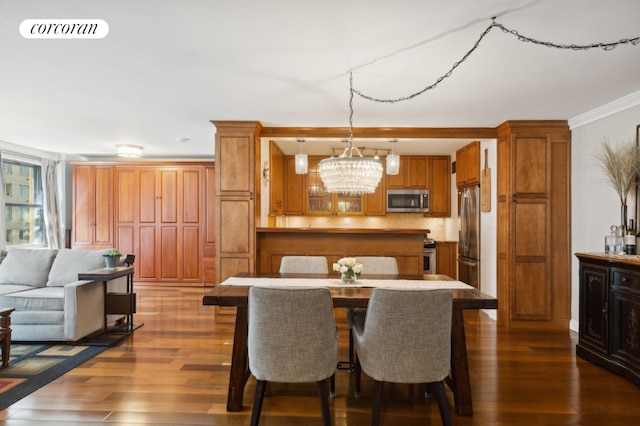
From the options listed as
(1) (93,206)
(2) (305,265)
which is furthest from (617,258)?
(1) (93,206)

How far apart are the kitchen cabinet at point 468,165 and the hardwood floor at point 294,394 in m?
2.44

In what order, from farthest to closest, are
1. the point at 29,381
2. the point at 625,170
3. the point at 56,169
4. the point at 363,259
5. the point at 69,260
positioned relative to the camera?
the point at 56,169 → the point at 69,260 → the point at 363,259 → the point at 625,170 → the point at 29,381

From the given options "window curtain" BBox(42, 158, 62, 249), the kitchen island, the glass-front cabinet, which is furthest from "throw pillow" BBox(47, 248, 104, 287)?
the glass-front cabinet

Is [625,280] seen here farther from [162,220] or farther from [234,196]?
[162,220]

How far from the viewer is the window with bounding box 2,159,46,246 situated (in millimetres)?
5961

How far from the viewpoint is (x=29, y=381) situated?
282cm

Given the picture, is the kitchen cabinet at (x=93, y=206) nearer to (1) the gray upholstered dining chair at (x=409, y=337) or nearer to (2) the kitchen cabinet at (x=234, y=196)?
(2) the kitchen cabinet at (x=234, y=196)

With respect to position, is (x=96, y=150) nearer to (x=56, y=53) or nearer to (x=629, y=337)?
(x=56, y=53)

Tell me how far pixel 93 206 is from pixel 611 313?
23.9ft

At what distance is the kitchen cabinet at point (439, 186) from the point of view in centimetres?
683

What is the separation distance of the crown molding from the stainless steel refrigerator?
55.1 inches

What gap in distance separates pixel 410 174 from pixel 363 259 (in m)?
3.70

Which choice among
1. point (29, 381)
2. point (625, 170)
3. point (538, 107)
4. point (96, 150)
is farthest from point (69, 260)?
point (625, 170)

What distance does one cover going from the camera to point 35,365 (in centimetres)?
312
